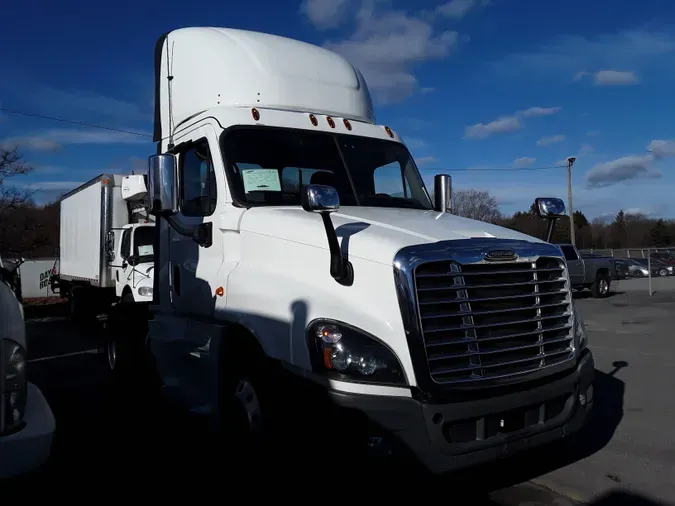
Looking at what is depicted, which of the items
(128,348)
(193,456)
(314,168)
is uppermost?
(314,168)

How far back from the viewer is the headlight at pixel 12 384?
2799 mm

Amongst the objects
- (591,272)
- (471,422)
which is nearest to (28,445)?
(471,422)

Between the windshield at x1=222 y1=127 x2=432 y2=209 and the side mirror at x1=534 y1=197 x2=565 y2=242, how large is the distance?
0.98 m

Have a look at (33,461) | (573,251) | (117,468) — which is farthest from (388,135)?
(573,251)

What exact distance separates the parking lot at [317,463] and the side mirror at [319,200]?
135 centimetres

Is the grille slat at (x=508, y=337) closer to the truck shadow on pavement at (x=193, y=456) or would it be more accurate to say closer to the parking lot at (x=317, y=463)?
the truck shadow on pavement at (x=193, y=456)

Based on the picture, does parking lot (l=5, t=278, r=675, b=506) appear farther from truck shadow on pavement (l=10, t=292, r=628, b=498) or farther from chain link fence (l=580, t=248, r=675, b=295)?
chain link fence (l=580, t=248, r=675, b=295)

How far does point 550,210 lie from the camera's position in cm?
545

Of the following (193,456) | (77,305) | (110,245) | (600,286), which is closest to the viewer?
(193,456)

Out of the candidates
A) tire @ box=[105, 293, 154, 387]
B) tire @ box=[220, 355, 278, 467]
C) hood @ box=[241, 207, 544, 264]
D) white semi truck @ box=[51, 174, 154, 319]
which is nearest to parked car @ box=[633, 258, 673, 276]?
white semi truck @ box=[51, 174, 154, 319]

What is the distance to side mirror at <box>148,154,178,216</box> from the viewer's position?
5094 millimetres

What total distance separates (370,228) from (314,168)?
4.33 ft

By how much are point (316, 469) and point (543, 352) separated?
169 cm

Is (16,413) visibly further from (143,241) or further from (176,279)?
(143,241)
